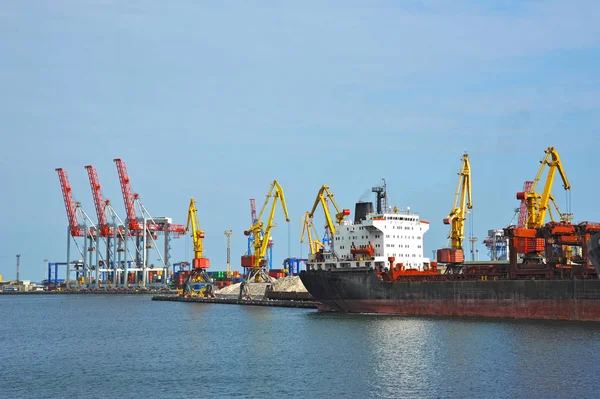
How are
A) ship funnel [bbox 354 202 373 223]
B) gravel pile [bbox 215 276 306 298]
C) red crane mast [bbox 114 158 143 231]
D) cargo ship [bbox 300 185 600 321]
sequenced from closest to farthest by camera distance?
cargo ship [bbox 300 185 600 321] → ship funnel [bbox 354 202 373 223] → gravel pile [bbox 215 276 306 298] → red crane mast [bbox 114 158 143 231]

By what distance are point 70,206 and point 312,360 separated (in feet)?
344

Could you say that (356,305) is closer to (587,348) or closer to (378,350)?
(378,350)

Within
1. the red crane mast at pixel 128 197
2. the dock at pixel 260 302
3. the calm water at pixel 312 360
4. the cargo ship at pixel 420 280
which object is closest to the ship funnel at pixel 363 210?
the cargo ship at pixel 420 280

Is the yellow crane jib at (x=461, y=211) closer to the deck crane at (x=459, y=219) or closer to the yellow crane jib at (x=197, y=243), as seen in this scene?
the deck crane at (x=459, y=219)

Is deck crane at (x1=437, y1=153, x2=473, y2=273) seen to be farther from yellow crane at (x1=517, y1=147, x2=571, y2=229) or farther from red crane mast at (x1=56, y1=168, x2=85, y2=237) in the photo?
red crane mast at (x1=56, y1=168, x2=85, y2=237)

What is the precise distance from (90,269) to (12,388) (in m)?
108

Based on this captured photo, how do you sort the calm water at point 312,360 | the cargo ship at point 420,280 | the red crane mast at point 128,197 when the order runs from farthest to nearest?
1. the red crane mast at point 128,197
2. the cargo ship at point 420,280
3. the calm water at point 312,360

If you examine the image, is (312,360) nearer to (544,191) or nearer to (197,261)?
(544,191)

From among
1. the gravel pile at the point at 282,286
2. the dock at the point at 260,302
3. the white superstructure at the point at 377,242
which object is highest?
the white superstructure at the point at 377,242

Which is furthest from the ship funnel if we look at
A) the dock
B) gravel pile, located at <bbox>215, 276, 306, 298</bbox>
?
gravel pile, located at <bbox>215, 276, 306, 298</bbox>

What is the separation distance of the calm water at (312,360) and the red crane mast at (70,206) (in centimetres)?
8240

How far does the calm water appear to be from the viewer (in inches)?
1075

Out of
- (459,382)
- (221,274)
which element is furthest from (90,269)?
(459,382)

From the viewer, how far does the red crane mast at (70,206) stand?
429 ft
